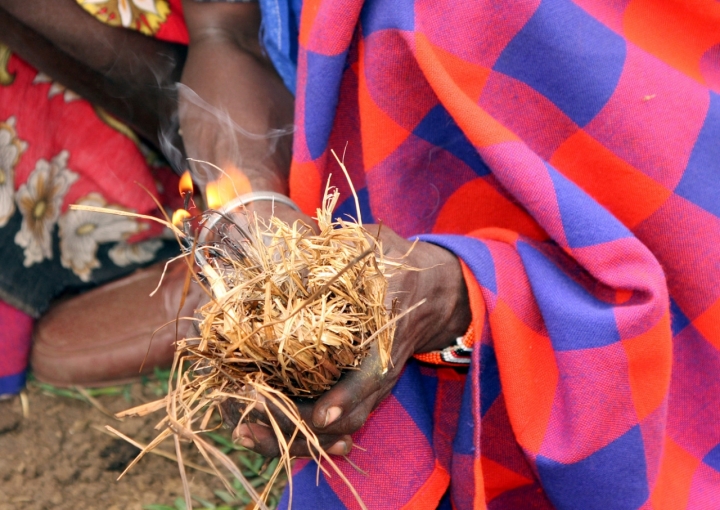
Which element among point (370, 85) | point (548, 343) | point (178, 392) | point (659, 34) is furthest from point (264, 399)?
point (659, 34)

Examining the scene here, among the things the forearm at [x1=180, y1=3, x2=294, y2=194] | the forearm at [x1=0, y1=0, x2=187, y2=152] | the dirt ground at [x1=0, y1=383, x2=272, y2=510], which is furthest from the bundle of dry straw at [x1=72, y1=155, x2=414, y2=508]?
the forearm at [x1=0, y1=0, x2=187, y2=152]

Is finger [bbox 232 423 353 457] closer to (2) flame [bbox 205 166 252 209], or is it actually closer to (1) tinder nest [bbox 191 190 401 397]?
(1) tinder nest [bbox 191 190 401 397]

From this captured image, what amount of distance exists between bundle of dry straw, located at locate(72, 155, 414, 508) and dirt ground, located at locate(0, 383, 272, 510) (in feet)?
2.64

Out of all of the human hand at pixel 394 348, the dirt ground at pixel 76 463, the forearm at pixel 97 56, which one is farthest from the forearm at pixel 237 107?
the dirt ground at pixel 76 463

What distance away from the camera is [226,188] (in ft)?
4.20

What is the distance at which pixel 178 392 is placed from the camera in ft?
2.67

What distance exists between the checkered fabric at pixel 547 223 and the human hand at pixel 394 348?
0.18 feet

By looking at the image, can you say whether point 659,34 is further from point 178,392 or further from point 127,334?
point 127,334

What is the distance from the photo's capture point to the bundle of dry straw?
771 millimetres

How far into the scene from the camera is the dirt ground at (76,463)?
4.94 feet

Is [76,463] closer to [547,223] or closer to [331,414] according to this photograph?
[331,414]

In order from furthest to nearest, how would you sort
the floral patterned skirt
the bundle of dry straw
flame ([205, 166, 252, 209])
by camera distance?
the floral patterned skirt < flame ([205, 166, 252, 209]) < the bundle of dry straw

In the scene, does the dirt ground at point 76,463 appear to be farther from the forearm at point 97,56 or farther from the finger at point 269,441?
the forearm at point 97,56

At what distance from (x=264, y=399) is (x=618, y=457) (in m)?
0.61
